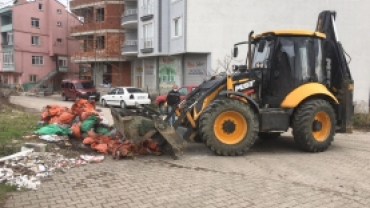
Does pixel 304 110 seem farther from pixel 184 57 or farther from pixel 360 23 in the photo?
pixel 360 23

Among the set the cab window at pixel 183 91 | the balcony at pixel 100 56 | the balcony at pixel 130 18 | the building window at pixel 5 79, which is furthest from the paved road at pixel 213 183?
the building window at pixel 5 79

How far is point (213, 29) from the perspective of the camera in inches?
1013

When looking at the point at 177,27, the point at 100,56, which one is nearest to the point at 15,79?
the point at 100,56

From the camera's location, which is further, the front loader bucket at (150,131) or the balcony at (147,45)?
the balcony at (147,45)

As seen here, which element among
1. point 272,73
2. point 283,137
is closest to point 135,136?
point 272,73

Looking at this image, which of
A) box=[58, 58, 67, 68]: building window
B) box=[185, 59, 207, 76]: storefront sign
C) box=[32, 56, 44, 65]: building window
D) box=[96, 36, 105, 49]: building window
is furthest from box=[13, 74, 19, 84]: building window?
box=[185, 59, 207, 76]: storefront sign

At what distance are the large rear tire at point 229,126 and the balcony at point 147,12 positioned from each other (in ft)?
79.4

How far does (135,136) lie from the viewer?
737cm

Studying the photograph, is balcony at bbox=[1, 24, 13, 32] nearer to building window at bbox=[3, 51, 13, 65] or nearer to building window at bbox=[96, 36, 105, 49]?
building window at bbox=[3, 51, 13, 65]

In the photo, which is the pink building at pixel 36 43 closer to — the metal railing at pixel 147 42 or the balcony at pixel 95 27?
the balcony at pixel 95 27

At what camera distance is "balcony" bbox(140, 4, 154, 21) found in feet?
101

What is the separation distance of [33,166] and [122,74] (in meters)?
32.2

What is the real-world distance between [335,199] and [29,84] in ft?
158

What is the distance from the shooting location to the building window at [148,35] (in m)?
31.1
